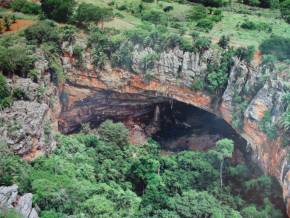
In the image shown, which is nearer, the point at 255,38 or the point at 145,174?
the point at 145,174

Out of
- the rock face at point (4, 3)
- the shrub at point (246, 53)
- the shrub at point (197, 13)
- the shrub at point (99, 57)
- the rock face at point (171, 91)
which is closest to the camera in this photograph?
the rock face at point (171, 91)

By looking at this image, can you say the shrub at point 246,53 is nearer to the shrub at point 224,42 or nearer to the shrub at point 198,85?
the shrub at point 224,42

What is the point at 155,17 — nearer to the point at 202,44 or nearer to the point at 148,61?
the point at 148,61

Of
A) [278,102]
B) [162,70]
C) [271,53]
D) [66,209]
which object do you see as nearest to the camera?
[66,209]

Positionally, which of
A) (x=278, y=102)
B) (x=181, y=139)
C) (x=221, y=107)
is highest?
(x=278, y=102)

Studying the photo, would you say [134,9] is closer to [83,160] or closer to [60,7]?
[60,7]

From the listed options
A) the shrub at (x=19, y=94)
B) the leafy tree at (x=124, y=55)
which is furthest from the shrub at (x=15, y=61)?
the leafy tree at (x=124, y=55)

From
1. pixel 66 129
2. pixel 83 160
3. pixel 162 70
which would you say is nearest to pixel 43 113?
pixel 83 160

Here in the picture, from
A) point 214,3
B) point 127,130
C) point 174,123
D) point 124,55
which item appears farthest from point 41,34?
point 214,3
